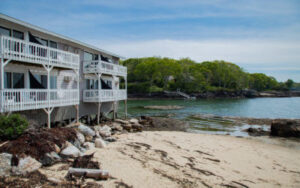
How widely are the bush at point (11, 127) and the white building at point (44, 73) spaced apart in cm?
200

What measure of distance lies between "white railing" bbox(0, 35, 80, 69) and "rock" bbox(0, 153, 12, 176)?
6.32 m

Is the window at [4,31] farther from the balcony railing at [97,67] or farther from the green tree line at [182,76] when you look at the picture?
the green tree line at [182,76]

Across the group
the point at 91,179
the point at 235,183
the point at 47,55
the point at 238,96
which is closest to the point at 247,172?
the point at 235,183

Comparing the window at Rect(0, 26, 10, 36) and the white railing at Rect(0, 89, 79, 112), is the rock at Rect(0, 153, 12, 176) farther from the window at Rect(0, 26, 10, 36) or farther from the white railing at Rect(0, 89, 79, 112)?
the window at Rect(0, 26, 10, 36)

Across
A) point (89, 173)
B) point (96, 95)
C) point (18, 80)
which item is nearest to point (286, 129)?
point (96, 95)

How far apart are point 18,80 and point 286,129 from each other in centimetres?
2255

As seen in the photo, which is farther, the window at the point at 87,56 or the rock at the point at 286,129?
the window at the point at 87,56

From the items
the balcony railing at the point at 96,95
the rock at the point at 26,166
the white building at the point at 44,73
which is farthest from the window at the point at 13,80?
the rock at the point at 26,166

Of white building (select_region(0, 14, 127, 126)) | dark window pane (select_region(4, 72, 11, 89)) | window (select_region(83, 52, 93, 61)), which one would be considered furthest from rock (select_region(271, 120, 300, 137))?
dark window pane (select_region(4, 72, 11, 89))

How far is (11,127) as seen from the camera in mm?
9266

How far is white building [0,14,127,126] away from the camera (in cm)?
1177

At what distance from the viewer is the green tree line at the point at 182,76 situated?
8450 centimetres

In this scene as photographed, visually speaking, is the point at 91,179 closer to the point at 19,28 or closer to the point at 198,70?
the point at 19,28

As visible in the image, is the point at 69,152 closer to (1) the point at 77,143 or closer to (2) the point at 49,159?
(2) the point at 49,159
